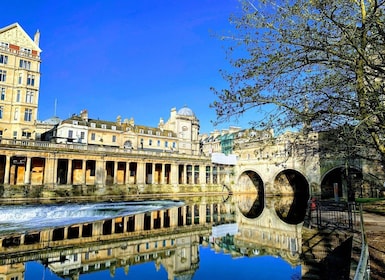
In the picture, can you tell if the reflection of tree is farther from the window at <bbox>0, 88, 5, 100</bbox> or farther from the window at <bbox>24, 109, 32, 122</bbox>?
the window at <bbox>0, 88, 5, 100</bbox>

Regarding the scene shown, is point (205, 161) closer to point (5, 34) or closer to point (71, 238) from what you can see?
point (5, 34)

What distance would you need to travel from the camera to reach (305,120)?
6957mm

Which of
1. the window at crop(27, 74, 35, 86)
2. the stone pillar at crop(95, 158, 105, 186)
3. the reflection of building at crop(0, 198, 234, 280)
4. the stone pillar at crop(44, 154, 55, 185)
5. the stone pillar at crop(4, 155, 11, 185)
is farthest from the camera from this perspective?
the window at crop(27, 74, 35, 86)

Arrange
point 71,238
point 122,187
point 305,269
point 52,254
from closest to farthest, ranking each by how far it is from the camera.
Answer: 1. point 305,269
2. point 52,254
3. point 71,238
4. point 122,187

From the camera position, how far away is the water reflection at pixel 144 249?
30.3ft

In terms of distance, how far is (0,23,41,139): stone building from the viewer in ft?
120

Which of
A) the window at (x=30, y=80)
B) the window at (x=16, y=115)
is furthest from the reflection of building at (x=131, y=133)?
the window at (x=30, y=80)

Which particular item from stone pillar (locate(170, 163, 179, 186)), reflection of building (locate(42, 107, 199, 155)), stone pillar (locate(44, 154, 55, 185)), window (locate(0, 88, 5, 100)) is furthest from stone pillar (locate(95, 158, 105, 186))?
window (locate(0, 88, 5, 100))

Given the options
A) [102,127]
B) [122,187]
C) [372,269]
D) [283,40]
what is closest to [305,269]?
[372,269]

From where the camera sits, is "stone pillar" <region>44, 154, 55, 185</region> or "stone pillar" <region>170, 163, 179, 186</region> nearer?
"stone pillar" <region>44, 154, 55, 185</region>

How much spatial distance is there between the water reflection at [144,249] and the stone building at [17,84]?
85.1 feet

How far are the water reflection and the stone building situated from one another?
25938 millimetres

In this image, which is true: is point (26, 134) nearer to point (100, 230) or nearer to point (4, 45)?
point (4, 45)

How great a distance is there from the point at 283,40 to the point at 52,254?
1006 cm
